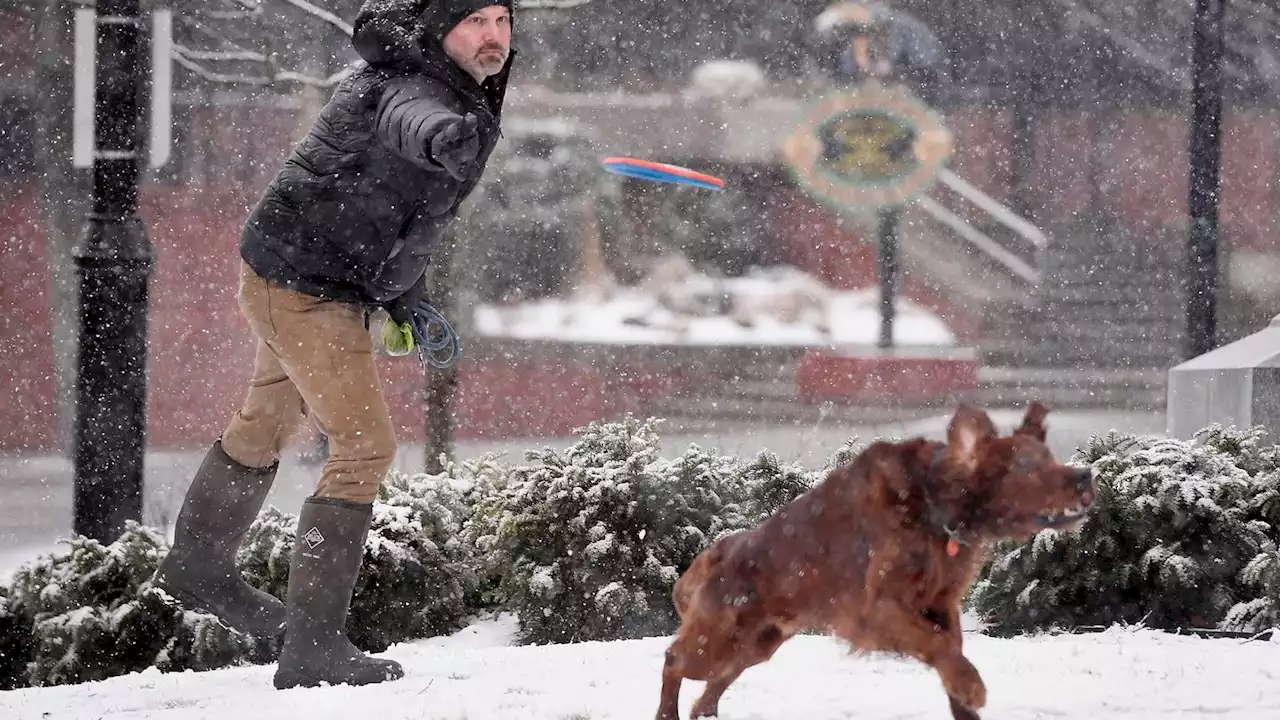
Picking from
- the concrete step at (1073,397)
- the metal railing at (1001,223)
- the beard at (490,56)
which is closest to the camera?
the beard at (490,56)

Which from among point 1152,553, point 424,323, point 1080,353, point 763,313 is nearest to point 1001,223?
point 1080,353

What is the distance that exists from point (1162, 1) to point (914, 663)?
17.3m

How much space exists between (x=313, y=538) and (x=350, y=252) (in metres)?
0.79

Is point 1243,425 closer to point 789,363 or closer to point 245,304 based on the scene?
point 245,304

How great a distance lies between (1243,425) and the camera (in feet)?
23.1

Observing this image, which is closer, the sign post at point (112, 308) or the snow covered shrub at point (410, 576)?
the snow covered shrub at point (410, 576)

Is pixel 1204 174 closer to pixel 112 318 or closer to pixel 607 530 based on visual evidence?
pixel 607 530

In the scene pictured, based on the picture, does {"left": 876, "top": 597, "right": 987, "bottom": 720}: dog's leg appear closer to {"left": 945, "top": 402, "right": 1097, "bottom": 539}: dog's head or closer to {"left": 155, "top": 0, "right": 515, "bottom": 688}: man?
{"left": 945, "top": 402, "right": 1097, "bottom": 539}: dog's head

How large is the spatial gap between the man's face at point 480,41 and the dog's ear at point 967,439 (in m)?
1.86

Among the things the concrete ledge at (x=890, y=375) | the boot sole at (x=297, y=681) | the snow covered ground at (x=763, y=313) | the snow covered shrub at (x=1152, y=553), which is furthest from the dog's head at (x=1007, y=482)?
the snow covered ground at (x=763, y=313)

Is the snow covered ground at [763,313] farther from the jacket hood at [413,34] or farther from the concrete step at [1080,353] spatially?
the jacket hood at [413,34]

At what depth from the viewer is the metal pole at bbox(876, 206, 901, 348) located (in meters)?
16.4

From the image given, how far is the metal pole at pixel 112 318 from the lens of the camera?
5855 mm

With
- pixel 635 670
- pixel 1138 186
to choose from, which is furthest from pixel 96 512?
pixel 1138 186
